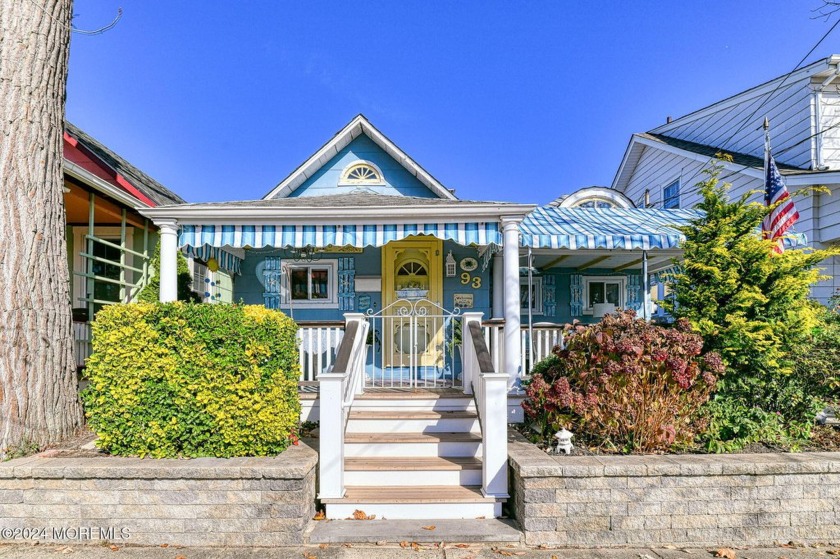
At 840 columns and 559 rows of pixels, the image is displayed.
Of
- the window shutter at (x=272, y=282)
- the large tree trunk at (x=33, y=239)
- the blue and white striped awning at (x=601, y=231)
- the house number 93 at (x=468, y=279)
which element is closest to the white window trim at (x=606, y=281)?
the blue and white striped awning at (x=601, y=231)

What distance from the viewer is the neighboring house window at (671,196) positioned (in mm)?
12188

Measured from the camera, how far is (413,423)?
4.94m

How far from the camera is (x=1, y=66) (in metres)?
4.18

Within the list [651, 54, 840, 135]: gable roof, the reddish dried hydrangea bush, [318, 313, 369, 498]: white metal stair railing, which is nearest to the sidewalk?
[318, 313, 369, 498]: white metal stair railing

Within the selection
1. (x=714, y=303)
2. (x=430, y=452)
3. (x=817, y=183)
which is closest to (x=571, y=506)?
(x=430, y=452)

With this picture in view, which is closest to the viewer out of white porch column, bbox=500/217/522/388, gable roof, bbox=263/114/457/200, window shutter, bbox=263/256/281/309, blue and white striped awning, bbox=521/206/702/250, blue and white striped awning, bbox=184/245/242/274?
white porch column, bbox=500/217/522/388

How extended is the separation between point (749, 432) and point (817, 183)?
21.4 ft

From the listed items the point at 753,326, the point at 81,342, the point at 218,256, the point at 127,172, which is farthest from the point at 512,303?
the point at 127,172

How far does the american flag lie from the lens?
20.0ft

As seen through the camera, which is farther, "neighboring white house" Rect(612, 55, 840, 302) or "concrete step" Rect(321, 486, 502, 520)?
"neighboring white house" Rect(612, 55, 840, 302)

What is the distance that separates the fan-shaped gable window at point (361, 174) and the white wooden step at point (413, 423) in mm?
5247

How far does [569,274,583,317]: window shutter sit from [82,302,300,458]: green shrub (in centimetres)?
659

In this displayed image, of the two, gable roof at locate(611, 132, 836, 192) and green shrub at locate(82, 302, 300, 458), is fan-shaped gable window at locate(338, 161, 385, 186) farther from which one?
gable roof at locate(611, 132, 836, 192)

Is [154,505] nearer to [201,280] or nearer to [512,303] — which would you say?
[512,303]
